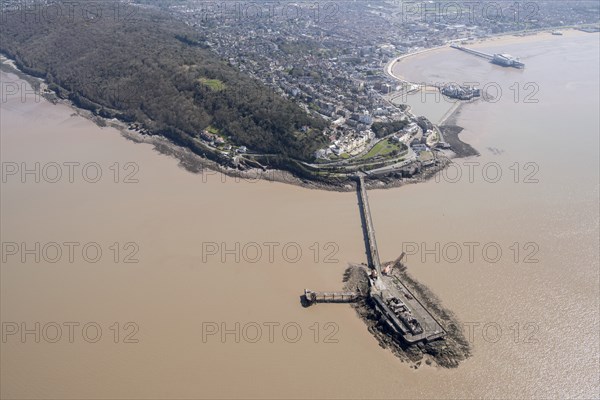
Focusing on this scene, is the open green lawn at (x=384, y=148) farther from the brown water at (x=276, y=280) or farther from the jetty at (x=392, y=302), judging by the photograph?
the jetty at (x=392, y=302)

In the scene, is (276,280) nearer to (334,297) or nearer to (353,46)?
(334,297)

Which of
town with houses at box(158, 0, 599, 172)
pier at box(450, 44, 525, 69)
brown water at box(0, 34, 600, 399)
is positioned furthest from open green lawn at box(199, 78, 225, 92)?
pier at box(450, 44, 525, 69)

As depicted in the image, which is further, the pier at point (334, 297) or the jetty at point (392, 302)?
the pier at point (334, 297)

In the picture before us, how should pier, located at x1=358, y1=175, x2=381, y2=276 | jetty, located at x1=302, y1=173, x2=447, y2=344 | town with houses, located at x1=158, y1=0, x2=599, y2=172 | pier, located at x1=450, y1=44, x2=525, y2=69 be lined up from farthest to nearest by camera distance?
pier, located at x1=450, y1=44, x2=525, y2=69, town with houses, located at x1=158, y1=0, x2=599, y2=172, pier, located at x1=358, y1=175, x2=381, y2=276, jetty, located at x1=302, y1=173, x2=447, y2=344

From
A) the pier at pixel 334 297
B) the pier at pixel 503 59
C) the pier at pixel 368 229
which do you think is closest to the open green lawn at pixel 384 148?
the pier at pixel 368 229

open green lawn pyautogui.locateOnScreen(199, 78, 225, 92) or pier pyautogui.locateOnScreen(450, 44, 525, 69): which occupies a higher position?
pier pyautogui.locateOnScreen(450, 44, 525, 69)

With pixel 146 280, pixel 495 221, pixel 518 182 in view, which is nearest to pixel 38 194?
pixel 146 280

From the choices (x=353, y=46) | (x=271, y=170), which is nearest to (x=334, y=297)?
(x=271, y=170)

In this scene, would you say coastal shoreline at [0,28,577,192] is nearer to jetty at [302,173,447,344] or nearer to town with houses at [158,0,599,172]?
town with houses at [158,0,599,172]
